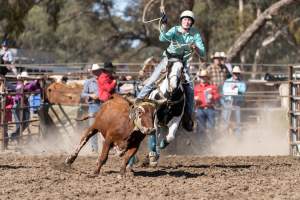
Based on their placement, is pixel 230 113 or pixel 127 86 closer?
pixel 230 113

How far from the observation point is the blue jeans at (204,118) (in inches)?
572

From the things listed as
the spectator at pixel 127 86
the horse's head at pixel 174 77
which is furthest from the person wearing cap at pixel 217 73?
the horse's head at pixel 174 77

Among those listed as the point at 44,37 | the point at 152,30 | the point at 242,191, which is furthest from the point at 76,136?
the point at 44,37

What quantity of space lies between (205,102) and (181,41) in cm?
512

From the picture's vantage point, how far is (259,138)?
16.0 metres

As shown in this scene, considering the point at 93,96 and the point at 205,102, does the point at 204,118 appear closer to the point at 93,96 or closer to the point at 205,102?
the point at 205,102

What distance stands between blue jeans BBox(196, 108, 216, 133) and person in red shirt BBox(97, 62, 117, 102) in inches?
113

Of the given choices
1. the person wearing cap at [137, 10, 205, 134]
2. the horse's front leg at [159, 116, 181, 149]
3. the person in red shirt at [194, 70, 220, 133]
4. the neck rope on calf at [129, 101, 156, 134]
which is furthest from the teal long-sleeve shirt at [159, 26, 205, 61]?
the person in red shirt at [194, 70, 220, 133]

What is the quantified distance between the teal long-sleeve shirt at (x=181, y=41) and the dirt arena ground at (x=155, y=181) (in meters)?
1.60

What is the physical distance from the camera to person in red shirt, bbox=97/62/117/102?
455 inches

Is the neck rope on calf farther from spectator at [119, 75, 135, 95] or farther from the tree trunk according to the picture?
the tree trunk

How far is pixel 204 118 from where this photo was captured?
14.6 metres

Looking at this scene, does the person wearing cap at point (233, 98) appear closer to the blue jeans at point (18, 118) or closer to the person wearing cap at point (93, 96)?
the person wearing cap at point (93, 96)

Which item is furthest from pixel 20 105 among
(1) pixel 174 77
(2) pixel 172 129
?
(1) pixel 174 77
